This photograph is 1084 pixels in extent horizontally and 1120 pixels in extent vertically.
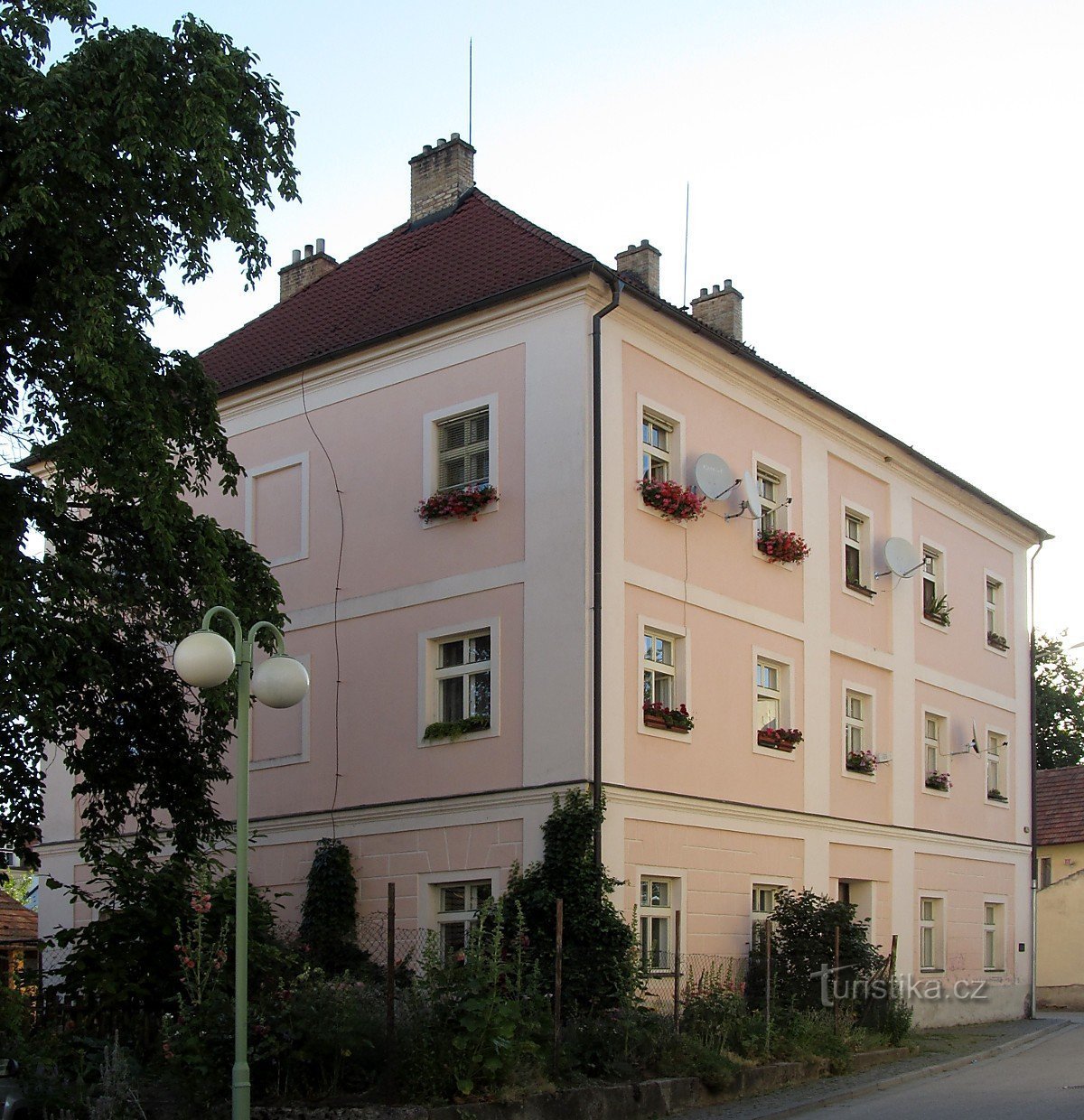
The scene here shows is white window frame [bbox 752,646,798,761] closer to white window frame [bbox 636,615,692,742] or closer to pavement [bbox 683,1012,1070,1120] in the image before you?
white window frame [bbox 636,615,692,742]

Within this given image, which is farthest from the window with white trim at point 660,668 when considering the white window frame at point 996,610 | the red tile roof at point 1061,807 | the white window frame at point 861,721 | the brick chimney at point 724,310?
the red tile roof at point 1061,807

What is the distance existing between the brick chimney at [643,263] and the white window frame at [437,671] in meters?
6.72

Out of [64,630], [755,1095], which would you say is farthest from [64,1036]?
[755,1095]

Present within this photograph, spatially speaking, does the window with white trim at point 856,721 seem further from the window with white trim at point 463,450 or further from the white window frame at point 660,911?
the window with white trim at point 463,450

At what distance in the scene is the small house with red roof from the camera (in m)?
37.1

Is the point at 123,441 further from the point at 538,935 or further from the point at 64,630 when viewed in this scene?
the point at 538,935

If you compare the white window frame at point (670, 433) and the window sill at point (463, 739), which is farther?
the white window frame at point (670, 433)

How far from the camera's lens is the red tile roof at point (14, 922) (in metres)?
32.6

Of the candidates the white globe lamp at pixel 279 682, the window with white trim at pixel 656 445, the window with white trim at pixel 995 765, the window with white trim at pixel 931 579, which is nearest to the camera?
the white globe lamp at pixel 279 682

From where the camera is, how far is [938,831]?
1092 inches

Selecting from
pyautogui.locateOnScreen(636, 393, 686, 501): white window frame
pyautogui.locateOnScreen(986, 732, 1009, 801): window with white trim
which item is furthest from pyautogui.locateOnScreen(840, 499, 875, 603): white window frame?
pyautogui.locateOnScreen(986, 732, 1009, 801): window with white trim

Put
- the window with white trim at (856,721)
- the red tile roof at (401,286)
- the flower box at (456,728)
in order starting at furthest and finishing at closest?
the window with white trim at (856,721)
the red tile roof at (401,286)
the flower box at (456,728)

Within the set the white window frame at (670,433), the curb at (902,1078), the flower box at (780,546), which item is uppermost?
the white window frame at (670,433)

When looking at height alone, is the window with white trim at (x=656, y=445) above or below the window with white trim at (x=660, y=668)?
above
